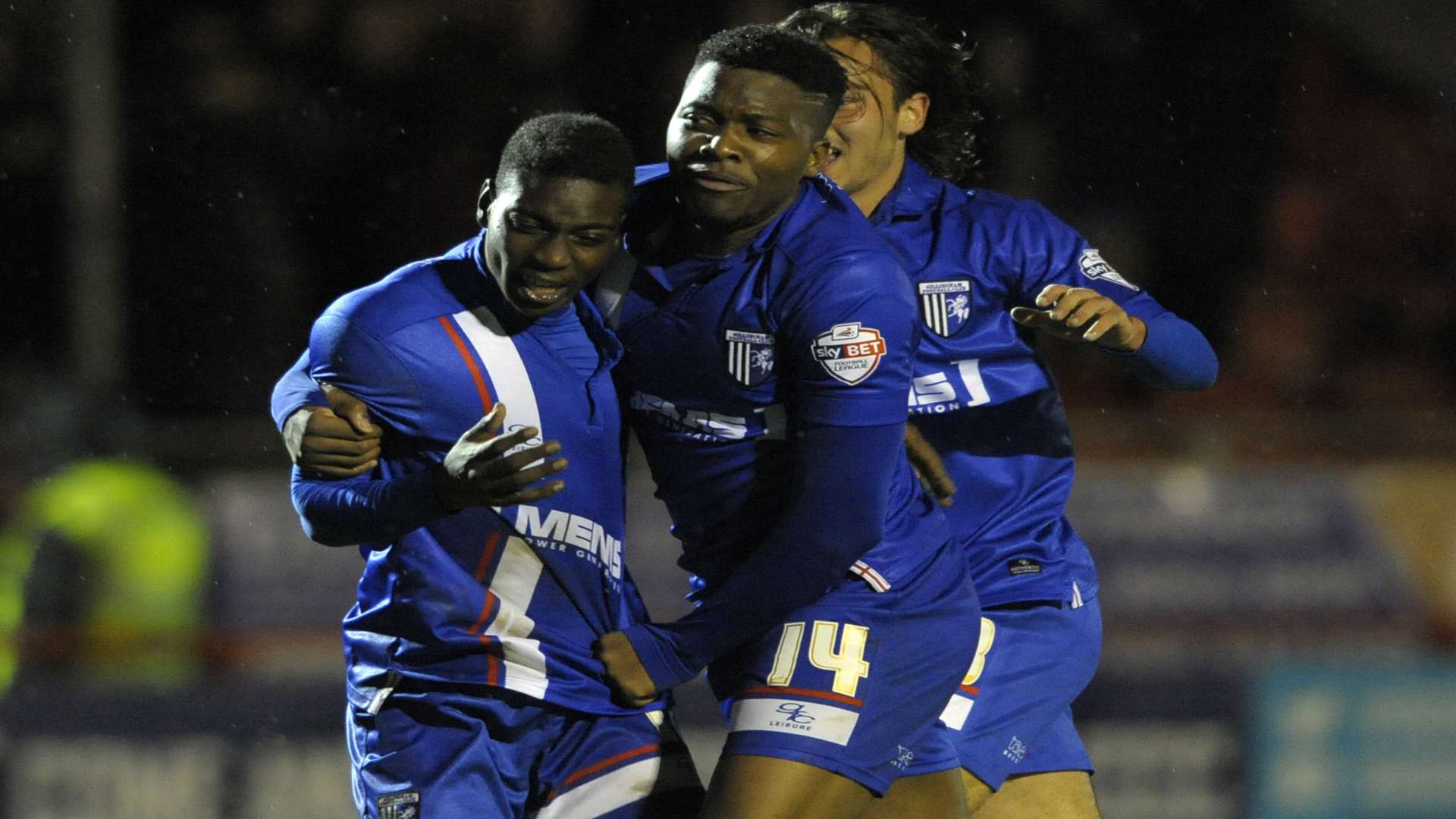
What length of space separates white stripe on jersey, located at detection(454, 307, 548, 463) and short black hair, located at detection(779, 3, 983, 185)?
0.77m

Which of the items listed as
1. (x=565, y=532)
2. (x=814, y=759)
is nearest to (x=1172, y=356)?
(x=814, y=759)

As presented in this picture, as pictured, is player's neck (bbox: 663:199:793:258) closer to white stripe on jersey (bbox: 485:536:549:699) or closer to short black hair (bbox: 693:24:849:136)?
short black hair (bbox: 693:24:849:136)

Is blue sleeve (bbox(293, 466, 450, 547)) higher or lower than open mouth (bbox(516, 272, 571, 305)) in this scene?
lower

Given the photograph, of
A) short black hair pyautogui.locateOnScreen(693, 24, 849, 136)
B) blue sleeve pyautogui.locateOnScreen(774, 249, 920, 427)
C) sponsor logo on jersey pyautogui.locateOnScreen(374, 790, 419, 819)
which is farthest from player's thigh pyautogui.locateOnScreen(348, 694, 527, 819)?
short black hair pyautogui.locateOnScreen(693, 24, 849, 136)

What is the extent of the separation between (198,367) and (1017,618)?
5.26 meters

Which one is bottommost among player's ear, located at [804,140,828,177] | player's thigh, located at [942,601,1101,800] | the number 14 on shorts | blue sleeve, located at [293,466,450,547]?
player's thigh, located at [942,601,1101,800]

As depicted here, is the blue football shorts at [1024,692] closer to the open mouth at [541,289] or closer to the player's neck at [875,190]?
the player's neck at [875,190]

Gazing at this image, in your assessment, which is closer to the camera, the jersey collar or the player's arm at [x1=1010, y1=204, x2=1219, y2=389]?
the player's arm at [x1=1010, y1=204, x2=1219, y2=389]

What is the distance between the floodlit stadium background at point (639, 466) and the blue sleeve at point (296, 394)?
293cm

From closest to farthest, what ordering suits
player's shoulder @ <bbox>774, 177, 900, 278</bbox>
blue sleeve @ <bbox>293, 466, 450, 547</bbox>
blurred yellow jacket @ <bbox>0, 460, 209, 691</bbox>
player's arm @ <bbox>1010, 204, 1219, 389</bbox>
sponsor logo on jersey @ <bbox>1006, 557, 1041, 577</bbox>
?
blue sleeve @ <bbox>293, 466, 450, 547</bbox>
player's shoulder @ <bbox>774, 177, 900, 278</bbox>
player's arm @ <bbox>1010, 204, 1219, 389</bbox>
sponsor logo on jersey @ <bbox>1006, 557, 1041, 577</bbox>
blurred yellow jacket @ <bbox>0, 460, 209, 691</bbox>

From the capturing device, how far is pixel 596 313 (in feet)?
9.27

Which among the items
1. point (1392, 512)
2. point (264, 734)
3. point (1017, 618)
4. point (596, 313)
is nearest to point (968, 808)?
point (1017, 618)

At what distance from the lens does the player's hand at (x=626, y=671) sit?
109 inches

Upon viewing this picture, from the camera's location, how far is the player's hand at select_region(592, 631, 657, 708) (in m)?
2.78
